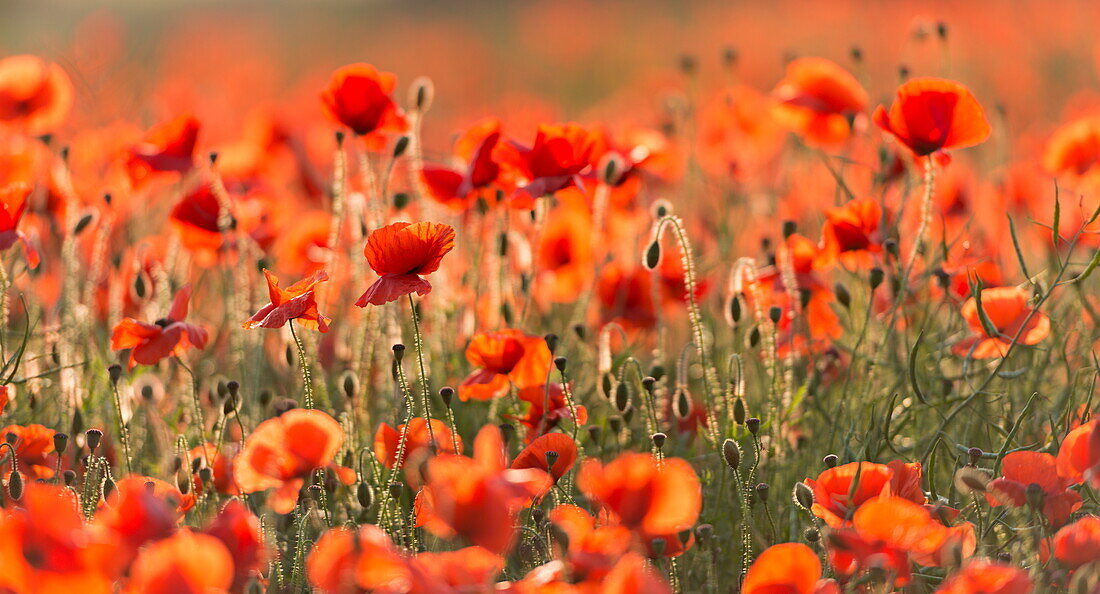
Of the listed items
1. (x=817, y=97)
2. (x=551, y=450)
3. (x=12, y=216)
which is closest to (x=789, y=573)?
(x=551, y=450)

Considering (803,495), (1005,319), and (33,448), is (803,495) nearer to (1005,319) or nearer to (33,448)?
(1005,319)

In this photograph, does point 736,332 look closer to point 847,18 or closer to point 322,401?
point 322,401

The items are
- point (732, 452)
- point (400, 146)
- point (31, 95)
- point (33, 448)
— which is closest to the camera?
point (732, 452)

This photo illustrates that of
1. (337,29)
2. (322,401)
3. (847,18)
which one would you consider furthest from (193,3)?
(322,401)

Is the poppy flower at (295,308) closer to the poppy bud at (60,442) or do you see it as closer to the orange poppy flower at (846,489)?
the poppy bud at (60,442)

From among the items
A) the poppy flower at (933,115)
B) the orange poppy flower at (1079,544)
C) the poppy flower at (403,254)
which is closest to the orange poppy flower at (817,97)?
the poppy flower at (933,115)

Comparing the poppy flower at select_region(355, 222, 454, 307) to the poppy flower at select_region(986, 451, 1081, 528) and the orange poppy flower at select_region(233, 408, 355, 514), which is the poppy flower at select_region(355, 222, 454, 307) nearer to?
the orange poppy flower at select_region(233, 408, 355, 514)
